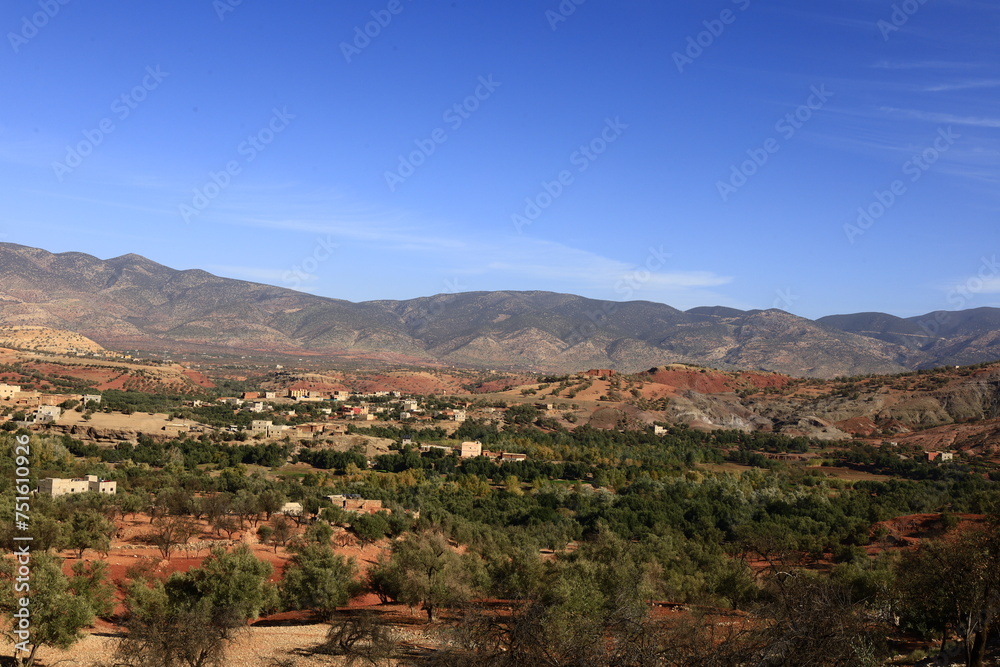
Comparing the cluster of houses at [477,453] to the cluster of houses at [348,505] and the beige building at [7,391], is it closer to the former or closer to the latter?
the cluster of houses at [348,505]

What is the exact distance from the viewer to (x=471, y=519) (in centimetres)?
4262

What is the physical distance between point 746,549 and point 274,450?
128ft

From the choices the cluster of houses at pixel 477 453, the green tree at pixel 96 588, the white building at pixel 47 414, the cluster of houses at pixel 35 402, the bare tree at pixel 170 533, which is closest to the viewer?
the green tree at pixel 96 588

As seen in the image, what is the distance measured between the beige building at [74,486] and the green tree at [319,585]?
1853cm

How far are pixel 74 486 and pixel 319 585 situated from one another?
2270 cm

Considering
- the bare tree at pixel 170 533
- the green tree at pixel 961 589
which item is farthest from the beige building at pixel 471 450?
the green tree at pixel 961 589

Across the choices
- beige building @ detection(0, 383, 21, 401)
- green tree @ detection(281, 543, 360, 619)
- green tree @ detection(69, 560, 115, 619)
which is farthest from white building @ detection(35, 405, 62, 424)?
green tree @ detection(281, 543, 360, 619)

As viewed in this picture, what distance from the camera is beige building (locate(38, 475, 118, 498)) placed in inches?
1523

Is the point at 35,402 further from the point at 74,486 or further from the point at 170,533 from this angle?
the point at 170,533

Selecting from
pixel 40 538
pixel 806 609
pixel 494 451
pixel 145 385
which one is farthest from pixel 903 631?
pixel 145 385

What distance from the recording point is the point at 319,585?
24.1 meters

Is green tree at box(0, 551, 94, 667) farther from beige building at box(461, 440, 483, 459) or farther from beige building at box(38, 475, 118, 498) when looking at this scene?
beige building at box(461, 440, 483, 459)

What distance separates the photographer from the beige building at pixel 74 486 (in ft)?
127

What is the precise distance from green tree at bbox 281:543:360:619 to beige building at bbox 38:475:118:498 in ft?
60.8
